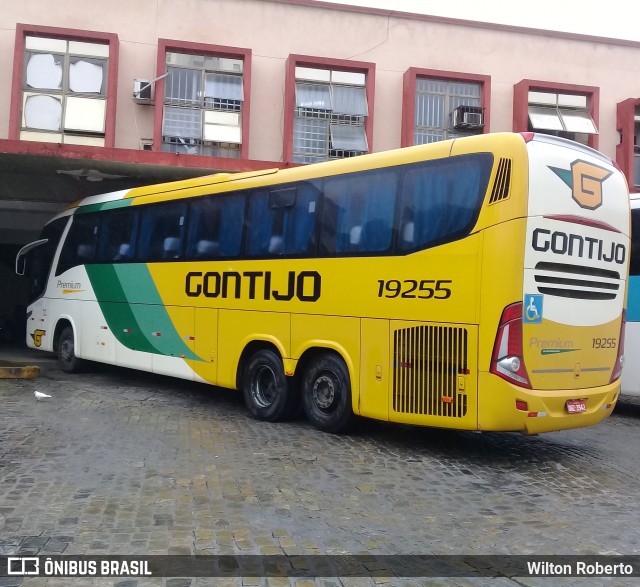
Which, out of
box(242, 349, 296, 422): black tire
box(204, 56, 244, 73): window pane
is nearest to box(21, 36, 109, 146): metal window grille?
box(204, 56, 244, 73): window pane

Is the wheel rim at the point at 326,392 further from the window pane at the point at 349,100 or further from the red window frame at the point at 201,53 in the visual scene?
the window pane at the point at 349,100

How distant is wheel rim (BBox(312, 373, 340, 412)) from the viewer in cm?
810

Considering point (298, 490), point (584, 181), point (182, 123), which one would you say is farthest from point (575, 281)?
point (182, 123)

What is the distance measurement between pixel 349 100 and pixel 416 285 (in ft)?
40.0

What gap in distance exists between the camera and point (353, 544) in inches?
182

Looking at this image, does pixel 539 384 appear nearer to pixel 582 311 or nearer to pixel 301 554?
pixel 582 311

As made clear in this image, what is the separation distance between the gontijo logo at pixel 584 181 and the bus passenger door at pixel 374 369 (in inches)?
91.5

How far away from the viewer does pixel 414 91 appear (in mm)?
18297

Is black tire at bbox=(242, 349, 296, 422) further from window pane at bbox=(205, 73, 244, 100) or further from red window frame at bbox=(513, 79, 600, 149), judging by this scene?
red window frame at bbox=(513, 79, 600, 149)

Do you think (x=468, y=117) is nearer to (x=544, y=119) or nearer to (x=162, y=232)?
(x=544, y=119)

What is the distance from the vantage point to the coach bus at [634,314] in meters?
10.2

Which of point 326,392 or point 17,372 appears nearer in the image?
point 326,392

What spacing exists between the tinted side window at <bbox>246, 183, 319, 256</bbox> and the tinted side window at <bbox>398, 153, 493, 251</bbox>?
4.70 feet

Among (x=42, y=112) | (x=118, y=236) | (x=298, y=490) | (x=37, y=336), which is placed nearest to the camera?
(x=298, y=490)
